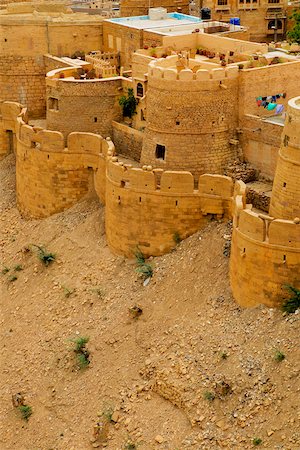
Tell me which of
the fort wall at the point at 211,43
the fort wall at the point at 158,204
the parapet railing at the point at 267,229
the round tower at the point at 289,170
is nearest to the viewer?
the parapet railing at the point at 267,229

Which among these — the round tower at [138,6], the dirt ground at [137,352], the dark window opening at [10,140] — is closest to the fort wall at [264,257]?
the dirt ground at [137,352]

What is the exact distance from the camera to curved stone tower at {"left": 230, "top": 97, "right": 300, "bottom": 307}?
75.0ft

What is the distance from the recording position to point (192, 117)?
26.8m

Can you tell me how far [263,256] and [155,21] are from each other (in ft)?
45.9

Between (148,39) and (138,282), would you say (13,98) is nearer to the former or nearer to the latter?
(148,39)

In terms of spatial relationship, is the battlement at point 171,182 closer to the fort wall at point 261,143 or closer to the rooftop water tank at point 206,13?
the fort wall at point 261,143

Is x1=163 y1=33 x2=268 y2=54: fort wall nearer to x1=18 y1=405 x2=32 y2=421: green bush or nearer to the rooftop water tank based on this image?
the rooftop water tank

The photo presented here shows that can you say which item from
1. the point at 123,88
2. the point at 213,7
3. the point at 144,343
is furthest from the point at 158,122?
the point at 213,7

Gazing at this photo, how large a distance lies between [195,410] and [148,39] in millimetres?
13341

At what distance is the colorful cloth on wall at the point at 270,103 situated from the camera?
27.6m

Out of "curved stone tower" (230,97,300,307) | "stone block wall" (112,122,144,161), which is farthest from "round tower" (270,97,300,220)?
"stone block wall" (112,122,144,161)

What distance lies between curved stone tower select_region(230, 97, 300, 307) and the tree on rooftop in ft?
48.6

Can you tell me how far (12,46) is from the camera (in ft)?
110

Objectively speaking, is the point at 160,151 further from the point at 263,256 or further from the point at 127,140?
the point at 263,256
